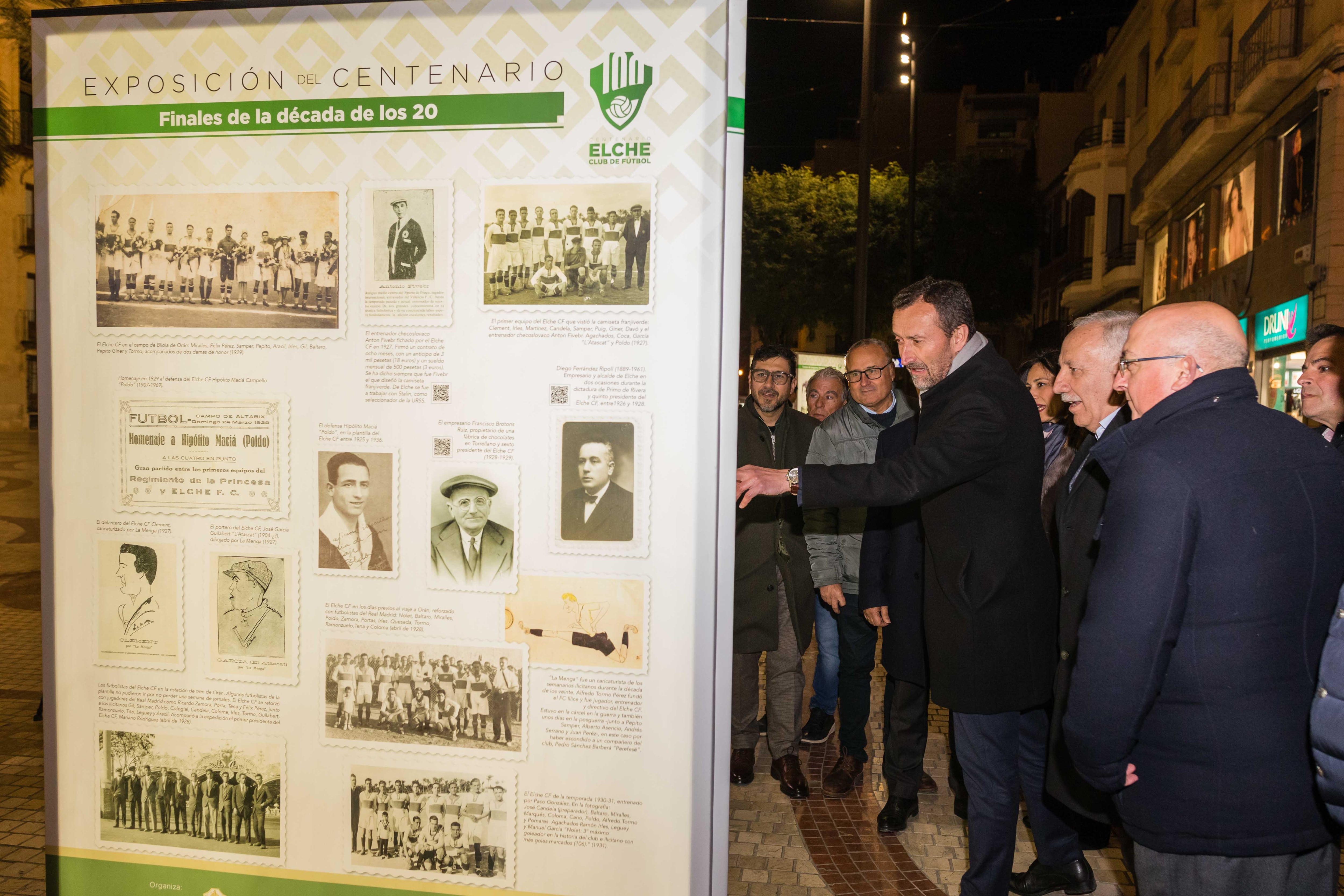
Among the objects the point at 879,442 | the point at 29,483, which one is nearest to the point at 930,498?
the point at 879,442

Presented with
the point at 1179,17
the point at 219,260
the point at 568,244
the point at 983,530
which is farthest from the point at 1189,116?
the point at 219,260

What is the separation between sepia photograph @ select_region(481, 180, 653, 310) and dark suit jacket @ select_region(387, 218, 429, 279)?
17 centimetres

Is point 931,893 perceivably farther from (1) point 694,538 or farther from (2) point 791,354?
(2) point 791,354

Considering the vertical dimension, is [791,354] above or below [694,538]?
above

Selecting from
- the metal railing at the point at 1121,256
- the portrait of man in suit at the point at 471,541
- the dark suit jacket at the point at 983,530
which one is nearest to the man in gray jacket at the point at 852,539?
the dark suit jacket at the point at 983,530

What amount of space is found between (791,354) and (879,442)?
1082 mm

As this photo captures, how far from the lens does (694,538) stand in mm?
2180

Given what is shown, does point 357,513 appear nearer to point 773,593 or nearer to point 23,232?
point 773,593

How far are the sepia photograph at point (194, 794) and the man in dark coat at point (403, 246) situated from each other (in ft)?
4.20

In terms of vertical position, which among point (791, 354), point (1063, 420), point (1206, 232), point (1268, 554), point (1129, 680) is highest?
point (1206, 232)

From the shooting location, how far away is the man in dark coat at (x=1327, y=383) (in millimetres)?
4508

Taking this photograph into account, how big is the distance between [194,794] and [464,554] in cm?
101

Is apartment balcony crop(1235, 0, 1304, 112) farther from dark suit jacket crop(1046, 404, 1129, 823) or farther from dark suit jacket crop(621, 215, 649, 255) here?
dark suit jacket crop(621, 215, 649, 255)

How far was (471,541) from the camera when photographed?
2.28 m
